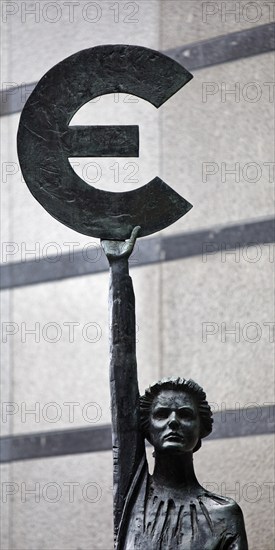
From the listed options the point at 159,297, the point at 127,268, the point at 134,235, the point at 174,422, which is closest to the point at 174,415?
the point at 174,422

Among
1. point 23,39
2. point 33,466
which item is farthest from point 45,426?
point 23,39

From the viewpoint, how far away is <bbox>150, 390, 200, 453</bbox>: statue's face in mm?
8023

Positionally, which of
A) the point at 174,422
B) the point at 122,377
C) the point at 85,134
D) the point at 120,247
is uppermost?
the point at 85,134

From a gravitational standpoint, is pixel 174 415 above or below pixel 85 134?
below

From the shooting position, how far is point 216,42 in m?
11.2

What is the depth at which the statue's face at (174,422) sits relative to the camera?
8.02 m

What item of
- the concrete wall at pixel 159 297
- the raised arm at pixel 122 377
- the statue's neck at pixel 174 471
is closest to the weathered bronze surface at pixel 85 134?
the raised arm at pixel 122 377

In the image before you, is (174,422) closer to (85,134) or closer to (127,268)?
(127,268)

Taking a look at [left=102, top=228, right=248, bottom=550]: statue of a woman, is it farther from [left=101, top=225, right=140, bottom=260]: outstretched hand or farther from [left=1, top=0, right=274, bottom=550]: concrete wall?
[left=1, top=0, right=274, bottom=550]: concrete wall

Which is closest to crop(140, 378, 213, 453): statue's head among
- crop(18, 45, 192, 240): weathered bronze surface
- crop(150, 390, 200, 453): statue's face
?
crop(150, 390, 200, 453): statue's face

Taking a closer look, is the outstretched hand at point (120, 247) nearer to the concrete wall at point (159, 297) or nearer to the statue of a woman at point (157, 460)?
the statue of a woman at point (157, 460)

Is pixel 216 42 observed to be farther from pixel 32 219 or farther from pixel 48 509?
pixel 48 509

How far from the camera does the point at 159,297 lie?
11.1 m

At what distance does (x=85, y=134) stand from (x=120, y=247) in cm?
48
